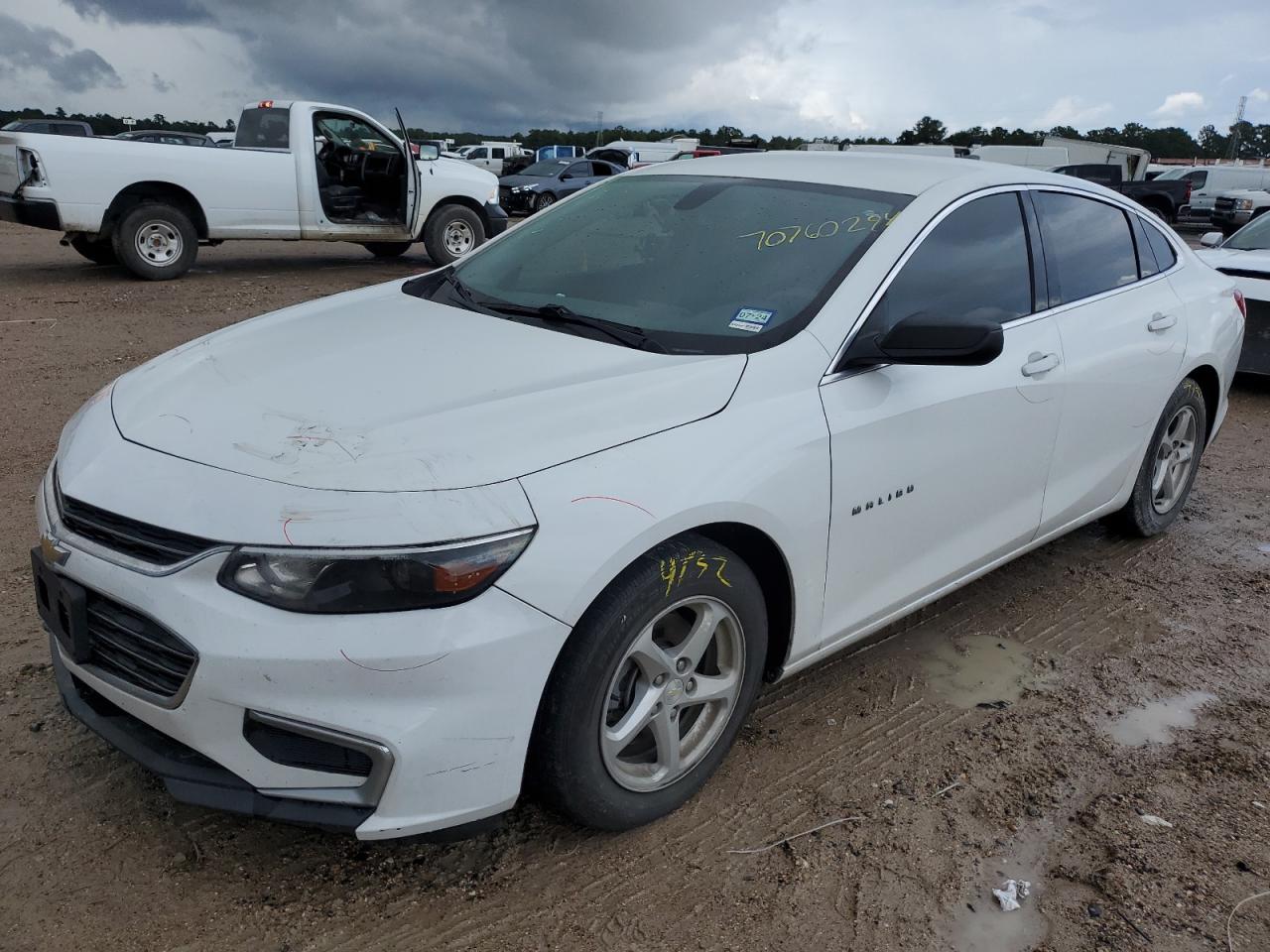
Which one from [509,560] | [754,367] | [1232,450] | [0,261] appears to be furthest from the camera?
[0,261]

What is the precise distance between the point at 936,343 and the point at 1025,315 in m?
0.95

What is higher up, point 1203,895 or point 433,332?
point 433,332

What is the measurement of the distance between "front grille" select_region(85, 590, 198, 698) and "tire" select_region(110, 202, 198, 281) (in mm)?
8999

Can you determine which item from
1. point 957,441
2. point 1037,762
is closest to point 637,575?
point 957,441

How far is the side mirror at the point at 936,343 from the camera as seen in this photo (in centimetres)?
262

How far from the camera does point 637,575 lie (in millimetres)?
2252

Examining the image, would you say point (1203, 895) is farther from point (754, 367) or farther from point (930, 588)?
point (754, 367)

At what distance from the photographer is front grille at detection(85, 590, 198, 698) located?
80.7 inches

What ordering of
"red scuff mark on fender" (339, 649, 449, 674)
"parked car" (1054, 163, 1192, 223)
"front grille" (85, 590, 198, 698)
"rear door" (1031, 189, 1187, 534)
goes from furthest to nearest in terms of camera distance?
"parked car" (1054, 163, 1192, 223)
"rear door" (1031, 189, 1187, 534)
"front grille" (85, 590, 198, 698)
"red scuff mark on fender" (339, 649, 449, 674)

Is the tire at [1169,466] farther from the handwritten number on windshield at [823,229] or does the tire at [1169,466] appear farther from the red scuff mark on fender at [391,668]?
the red scuff mark on fender at [391,668]

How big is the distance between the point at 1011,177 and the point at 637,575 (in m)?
2.28

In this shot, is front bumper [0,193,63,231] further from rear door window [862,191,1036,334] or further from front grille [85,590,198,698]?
rear door window [862,191,1036,334]

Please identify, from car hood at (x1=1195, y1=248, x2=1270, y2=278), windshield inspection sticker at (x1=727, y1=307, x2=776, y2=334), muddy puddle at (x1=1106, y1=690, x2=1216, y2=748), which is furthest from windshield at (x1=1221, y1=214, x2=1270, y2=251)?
windshield inspection sticker at (x1=727, y1=307, x2=776, y2=334)

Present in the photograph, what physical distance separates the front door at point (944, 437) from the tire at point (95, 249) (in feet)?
32.3
